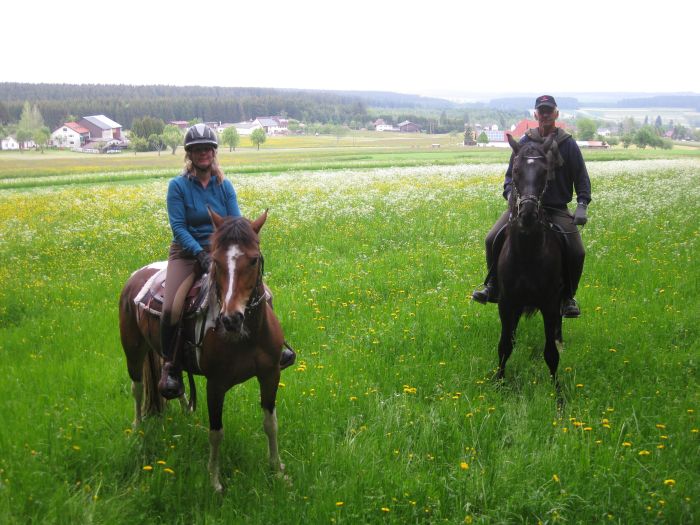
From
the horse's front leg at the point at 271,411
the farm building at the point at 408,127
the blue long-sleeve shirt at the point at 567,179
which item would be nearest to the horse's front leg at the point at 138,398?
the horse's front leg at the point at 271,411

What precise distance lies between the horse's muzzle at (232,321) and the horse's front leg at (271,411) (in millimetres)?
1229

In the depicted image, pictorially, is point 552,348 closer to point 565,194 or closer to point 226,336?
point 565,194

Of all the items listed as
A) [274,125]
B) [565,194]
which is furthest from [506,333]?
[274,125]

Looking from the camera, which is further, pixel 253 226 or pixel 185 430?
pixel 185 430

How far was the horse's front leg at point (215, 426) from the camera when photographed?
5395 mm

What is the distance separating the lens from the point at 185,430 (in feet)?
20.8

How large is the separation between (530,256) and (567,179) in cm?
168

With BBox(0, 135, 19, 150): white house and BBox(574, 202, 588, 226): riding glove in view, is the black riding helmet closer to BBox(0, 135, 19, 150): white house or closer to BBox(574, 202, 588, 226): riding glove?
BBox(574, 202, 588, 226): riding glove

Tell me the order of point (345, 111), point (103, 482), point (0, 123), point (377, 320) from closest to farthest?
point (103, 482) → point (377, 320) → point (0, 123) → point (345, 111)

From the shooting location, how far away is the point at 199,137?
5.86 meters

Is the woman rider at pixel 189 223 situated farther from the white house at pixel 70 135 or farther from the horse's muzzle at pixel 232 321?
the white house at pixel 70 135

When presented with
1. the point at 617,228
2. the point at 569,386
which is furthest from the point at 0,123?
the point at 569,386

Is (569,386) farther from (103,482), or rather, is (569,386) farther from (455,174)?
(455,174)

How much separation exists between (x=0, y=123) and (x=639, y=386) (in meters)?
62.7
